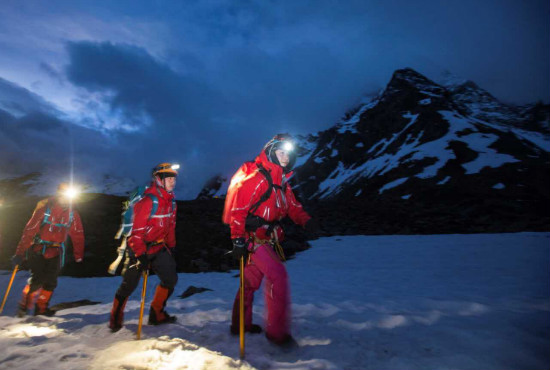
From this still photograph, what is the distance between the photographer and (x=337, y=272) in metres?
10.4

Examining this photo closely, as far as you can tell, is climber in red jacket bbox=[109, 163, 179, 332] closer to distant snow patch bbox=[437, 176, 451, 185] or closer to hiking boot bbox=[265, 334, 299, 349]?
hiking boot bbox=[265, 334, 299, 349]

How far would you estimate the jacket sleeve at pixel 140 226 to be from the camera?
460 cm

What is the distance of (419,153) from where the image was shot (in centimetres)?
7175

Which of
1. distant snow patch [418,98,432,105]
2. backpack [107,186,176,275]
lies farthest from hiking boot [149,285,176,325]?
distant snow patch [418,98,432,105]

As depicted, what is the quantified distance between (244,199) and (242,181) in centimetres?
31

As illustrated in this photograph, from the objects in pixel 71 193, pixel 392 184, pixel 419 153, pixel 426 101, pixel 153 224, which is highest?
pixel 426 101

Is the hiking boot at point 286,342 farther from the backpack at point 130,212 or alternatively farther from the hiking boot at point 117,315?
the backpack at point 130,212

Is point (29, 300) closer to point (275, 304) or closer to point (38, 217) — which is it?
point (38, 217)

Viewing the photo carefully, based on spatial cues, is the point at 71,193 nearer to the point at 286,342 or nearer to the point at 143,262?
the point at 143,262

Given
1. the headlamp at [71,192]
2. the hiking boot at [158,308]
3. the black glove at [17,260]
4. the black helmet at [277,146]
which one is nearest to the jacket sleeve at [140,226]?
the hiking boot at [158,308]

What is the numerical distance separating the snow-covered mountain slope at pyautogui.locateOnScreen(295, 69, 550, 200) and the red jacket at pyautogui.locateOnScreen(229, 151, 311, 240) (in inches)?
1595

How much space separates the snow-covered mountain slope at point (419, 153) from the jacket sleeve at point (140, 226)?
4232cm

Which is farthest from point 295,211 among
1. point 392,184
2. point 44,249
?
point 392,184

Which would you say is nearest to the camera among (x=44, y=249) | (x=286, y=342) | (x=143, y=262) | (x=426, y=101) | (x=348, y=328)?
(x=286, y=342)
